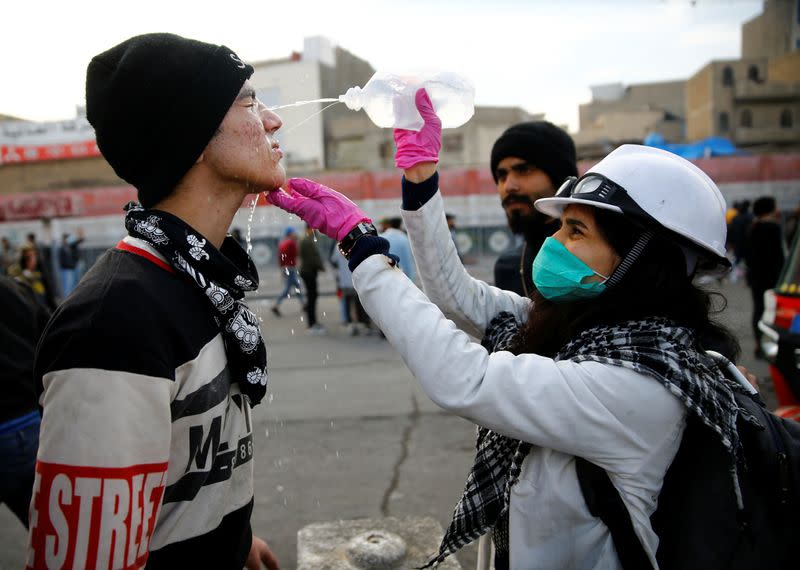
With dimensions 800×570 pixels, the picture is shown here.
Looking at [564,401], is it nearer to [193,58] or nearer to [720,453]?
[720,453]

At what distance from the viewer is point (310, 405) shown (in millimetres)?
6168

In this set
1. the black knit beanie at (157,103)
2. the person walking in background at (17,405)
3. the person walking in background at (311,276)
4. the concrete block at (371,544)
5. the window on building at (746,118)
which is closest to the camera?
the black knit beanie at (157,103)

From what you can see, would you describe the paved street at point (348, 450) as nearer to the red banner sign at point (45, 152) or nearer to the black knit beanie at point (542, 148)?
the black knit beanie at point (542, 148)

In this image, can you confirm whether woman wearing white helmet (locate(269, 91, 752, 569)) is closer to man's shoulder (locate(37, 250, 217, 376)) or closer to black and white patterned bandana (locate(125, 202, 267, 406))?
black and white patterned bandana (locate(125, 202, 267, 406))

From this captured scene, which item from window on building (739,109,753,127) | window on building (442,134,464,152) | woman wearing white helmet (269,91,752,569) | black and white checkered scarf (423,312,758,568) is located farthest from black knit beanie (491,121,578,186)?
window on building (739,109,753,127)

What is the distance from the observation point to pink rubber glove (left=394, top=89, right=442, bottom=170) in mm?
1727

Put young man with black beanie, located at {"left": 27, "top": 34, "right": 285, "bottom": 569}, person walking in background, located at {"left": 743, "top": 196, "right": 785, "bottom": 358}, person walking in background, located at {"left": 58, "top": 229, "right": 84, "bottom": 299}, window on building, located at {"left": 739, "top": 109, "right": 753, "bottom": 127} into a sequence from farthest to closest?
1. window on building, located at {"left": 739, "top": 109, "right": 753, "bottom": 127}
2. person walking in background, located at {"left": 58, "top": 229, "right": 84, "bottom": 299}
3. person walking in background, located at {"left": 743, "top": 196, "right": 785, "bottom": 358}
4. young man with black beanie, located at {"left": 27, "top": 34, "right": 285, "bottom": 569}

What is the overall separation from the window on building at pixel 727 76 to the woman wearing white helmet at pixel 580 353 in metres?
45.2

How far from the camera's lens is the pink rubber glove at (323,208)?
1571 millimetres

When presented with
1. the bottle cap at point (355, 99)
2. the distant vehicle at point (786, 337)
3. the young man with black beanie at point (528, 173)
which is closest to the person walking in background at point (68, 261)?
the young man with black beanie at point (528, 173)

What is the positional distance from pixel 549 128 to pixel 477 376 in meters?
1.98

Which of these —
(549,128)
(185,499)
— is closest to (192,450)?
(185,499)

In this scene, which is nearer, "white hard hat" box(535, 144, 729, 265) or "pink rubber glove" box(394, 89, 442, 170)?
"white hard hat" box(535, 144, 729, 265)

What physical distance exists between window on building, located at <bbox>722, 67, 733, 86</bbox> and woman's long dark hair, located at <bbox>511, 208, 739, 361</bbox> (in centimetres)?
4515
